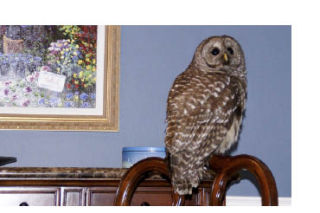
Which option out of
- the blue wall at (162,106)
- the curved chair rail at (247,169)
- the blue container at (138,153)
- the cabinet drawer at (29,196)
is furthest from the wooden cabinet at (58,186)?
the curved chair rail at (247,169)

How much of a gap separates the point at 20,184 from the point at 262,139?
3.32 feet

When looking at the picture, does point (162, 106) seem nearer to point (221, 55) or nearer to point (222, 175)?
point (221, 55)

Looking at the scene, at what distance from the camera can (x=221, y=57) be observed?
42.3 inches

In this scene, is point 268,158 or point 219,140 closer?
point 219,140

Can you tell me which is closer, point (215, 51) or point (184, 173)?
point (184, 173)

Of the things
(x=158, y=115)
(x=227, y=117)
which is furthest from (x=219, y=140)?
(x=158, y=115)

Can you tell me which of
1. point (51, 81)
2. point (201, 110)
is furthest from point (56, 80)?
point (201, 110)

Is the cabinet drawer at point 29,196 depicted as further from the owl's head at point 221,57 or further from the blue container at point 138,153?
the owl's head at point 221,57

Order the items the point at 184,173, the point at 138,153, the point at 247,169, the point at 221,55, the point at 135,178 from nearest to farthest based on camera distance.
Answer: the point at 247,169 → the point at 135,178 → the point at 184,173 → the point at 221,55 → the point at 138,153

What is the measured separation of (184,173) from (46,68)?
1.06 metres

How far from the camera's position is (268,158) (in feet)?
5.55

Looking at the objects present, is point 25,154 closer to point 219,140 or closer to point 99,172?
point 99,172

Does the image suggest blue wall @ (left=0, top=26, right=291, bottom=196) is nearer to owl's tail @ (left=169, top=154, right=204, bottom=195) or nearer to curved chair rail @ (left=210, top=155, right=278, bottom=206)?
owl's tail @ (left=169, top=154, right=204, bottom=195)

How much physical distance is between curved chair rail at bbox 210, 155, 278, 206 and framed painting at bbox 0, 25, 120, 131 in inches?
44.0
